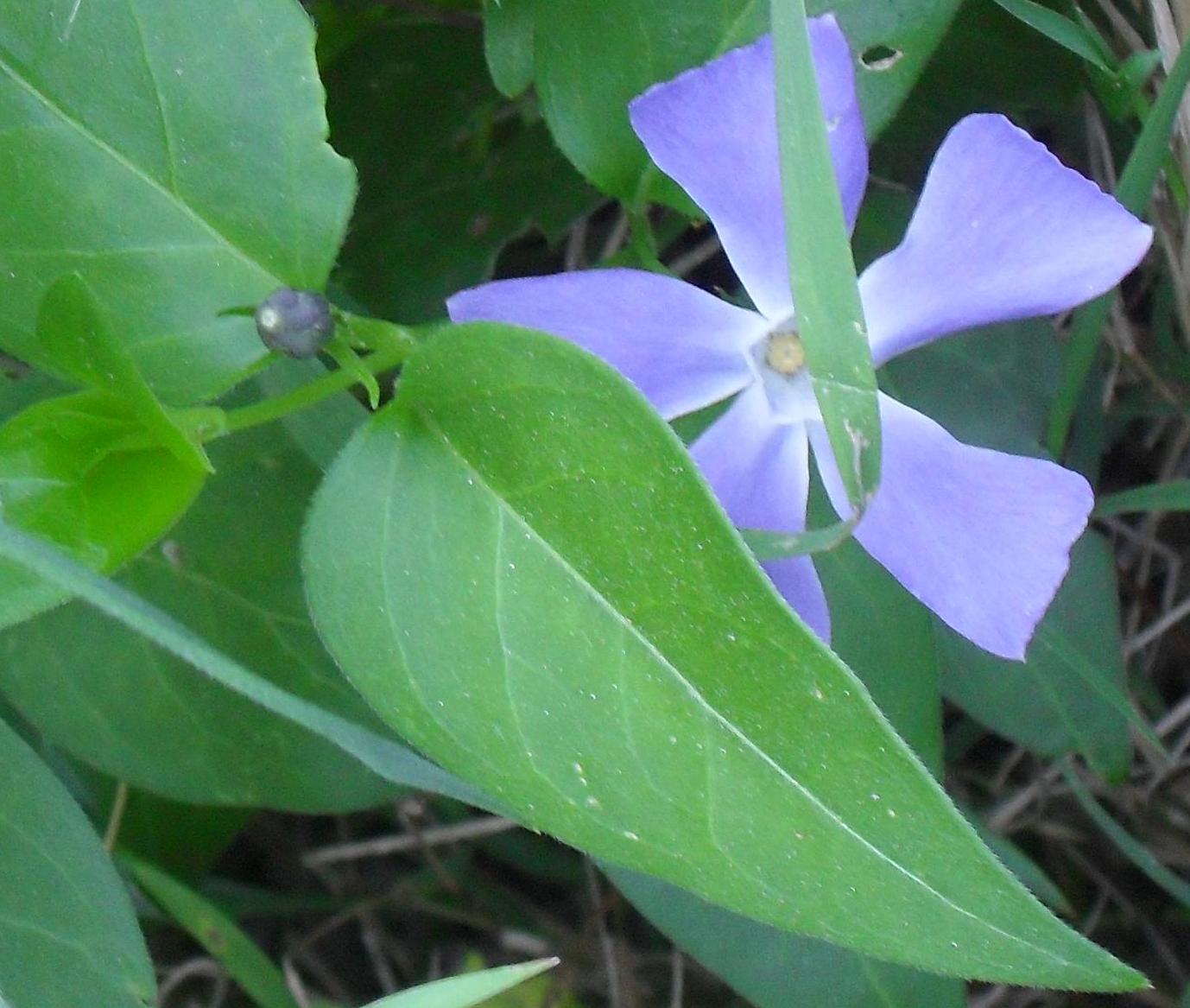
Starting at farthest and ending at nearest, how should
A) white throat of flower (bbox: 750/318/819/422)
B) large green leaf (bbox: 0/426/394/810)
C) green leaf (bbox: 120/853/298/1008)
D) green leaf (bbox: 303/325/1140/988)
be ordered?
green leaf (bbox: 120/853/298/1008) < large green leaf (bbox: 0/426/394/810) < white throat of flower (bbox: 750/318/819/422) < green leaf (bbox: 303/325/1140/988)

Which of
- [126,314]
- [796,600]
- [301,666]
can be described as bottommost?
[301,666]

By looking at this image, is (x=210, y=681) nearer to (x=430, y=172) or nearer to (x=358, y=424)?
(x=358, y=424)

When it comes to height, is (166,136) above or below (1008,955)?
above

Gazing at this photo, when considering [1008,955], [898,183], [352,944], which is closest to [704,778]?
[1008,955]

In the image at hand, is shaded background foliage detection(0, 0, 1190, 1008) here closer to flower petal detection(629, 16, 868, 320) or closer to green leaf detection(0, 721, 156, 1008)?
green leaf detection(0, 721, 156, 1008)

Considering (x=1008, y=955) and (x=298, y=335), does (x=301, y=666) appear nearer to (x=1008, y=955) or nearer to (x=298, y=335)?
(x=298, y=335)

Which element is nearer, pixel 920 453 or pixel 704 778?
pixel 704 778

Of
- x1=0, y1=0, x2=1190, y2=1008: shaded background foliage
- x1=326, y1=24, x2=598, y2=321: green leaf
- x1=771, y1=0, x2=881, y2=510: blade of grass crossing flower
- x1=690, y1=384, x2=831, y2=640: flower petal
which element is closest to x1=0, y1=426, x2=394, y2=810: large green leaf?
x1=0, y1=0, x2=1190, y2=1008: shaded background foliage
